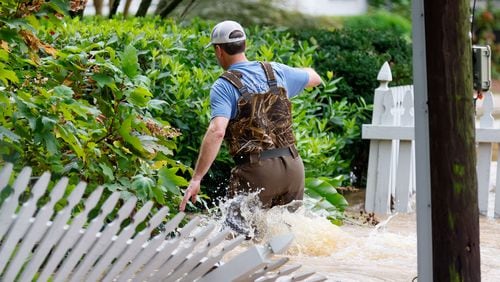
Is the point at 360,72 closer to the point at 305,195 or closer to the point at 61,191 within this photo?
the point at 305,195

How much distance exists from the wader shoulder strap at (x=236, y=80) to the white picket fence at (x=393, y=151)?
8.07 feet

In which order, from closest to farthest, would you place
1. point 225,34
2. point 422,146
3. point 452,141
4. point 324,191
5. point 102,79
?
point 452,141
point 422,146
point 102,79
point 225,34
point 324,191

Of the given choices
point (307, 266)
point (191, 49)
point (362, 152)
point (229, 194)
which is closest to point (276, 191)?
point (229, 194)

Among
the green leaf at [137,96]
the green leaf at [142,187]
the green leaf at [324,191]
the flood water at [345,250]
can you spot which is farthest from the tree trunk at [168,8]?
the green leaf at [142,187]

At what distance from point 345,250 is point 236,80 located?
4.19ft

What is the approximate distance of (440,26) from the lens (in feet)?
15.9

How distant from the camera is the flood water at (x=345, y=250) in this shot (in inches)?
263

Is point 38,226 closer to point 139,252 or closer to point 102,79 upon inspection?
point 139,252

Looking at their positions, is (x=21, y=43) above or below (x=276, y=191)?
above

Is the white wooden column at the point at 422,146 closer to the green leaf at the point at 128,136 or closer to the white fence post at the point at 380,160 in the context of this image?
the green leaf at the point at 128,136

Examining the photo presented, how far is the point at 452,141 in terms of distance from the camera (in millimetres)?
4887

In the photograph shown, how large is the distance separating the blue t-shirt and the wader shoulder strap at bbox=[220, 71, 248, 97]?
23mm

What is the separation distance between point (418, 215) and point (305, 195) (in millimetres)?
3408

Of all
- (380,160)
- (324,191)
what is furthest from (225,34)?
(380,160)
